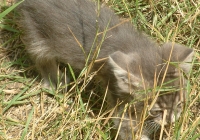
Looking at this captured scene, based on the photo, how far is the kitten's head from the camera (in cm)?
321

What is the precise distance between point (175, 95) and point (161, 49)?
18.1 inches

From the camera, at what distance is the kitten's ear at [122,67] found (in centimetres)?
321

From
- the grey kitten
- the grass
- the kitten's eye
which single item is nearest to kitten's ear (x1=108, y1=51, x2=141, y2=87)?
the grey kitten

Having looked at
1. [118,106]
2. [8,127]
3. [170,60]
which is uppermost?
[170,60]

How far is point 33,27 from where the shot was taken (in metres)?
3.84

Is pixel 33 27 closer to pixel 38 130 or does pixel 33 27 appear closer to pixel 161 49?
pixel 38 130

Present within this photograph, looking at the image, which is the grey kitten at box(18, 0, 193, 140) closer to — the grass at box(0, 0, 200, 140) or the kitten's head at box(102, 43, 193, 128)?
the kitten's head at box(102, 43, 193, 128)

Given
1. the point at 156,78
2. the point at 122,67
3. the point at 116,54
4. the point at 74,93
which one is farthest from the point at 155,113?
the point at 74,93

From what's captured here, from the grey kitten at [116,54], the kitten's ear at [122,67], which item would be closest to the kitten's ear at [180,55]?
the grey kitten at [116,54]

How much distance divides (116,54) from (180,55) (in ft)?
1.77

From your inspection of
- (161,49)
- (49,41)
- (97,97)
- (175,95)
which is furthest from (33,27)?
(175,95)

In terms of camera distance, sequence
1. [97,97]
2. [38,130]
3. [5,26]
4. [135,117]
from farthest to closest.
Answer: [5,26]
[97,97]
[38,130]
[135,117]

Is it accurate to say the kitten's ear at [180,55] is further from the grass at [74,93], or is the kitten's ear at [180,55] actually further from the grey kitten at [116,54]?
the grass at [74,93]

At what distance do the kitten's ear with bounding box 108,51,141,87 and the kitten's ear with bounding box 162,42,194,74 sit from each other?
0.33 metres
